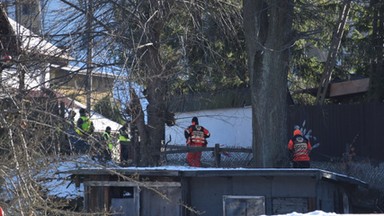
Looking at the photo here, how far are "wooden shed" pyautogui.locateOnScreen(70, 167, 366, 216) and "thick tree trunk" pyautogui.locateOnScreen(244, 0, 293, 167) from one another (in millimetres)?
1813

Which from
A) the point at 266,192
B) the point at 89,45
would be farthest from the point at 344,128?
the point at 89,45

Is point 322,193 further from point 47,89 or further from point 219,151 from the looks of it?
point 47,89

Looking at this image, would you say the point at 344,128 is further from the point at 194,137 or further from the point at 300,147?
the point at 194,137

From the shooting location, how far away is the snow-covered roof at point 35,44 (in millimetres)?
9906

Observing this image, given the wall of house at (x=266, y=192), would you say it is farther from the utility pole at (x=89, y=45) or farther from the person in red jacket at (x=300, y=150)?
the utility pole at (x=89, y=45)

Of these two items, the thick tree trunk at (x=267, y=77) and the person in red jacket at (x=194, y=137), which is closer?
the thick tree trunk at (x=267, y=77)

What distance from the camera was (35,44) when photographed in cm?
1023

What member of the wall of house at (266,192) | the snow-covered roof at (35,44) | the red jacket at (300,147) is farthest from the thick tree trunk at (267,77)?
the snow-covered roof at (35,44)

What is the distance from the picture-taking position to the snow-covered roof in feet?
32.5

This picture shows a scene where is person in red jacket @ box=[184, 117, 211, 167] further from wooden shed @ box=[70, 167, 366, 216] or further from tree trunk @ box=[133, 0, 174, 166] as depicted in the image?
wooden shed @ box=[70, 167, 366, 216]

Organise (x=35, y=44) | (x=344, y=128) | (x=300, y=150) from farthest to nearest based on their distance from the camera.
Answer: (x=344, y=128) → (x=300, y=150) → (x=35, y=44)

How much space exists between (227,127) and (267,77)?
8.19 m

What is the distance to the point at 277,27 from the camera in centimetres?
1598

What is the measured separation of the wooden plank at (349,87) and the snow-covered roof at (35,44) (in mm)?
13222
